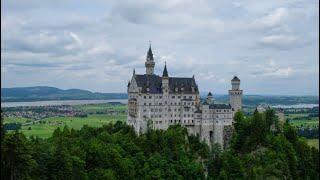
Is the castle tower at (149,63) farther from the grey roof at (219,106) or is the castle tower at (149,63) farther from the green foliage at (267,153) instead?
the green foliage at (267,153)

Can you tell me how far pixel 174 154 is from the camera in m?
81.0

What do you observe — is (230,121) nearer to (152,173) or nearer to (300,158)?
(300,158)

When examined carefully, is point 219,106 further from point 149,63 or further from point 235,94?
point 149,63

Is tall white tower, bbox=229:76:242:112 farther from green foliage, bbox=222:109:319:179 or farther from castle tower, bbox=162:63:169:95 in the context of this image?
castle tower, bbox=162:63:169:95

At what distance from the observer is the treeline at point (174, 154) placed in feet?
215

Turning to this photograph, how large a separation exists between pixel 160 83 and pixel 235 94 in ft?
47.8

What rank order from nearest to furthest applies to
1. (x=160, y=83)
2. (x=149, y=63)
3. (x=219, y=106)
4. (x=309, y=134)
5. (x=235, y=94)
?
(x=219, y=106) < (x=160, y=83) < (x=235, y=94) < (x=149, y=63) < (x=309, y=134)

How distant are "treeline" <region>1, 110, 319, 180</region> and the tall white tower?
5.31 m

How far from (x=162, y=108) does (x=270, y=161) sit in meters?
20.8

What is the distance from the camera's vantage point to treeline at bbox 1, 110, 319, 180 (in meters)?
65.6

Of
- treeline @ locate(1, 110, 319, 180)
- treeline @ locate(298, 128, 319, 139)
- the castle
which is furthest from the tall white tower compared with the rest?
treeline @ locate(298, 128, 319, 139)

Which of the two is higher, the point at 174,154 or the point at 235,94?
the point at 235,94

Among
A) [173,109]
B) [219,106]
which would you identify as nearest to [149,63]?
[173,109]

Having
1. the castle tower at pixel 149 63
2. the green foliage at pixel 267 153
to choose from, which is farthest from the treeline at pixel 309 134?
the castle tower at pixel 149 63
